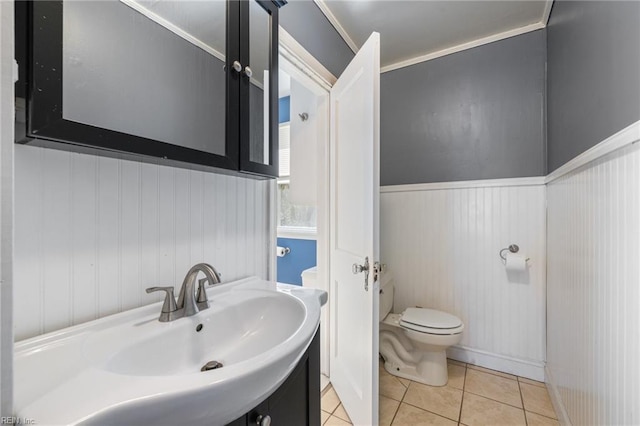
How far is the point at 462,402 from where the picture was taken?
1581mm

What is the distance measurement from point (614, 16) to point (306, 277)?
191 centimetres

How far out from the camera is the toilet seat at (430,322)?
5.49 feet

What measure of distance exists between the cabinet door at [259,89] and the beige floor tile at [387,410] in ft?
4.75

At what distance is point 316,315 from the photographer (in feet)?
2.43

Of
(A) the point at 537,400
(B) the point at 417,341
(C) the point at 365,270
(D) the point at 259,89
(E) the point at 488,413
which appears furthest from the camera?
(B) the point at 417,341

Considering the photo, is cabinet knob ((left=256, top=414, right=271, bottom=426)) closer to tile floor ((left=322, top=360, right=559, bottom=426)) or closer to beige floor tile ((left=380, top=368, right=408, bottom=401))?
tile floor ((left=322, top=360, right=559, bottom=426))

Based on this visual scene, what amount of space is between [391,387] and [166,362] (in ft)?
5.16

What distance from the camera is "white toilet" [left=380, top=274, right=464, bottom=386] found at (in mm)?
→ 1677

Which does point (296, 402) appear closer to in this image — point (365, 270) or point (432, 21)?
point (365, 270)

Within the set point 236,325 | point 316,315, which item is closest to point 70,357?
point 236,325

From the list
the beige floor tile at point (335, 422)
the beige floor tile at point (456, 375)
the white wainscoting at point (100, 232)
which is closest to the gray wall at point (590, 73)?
the white wainscoting at point (100, 232)

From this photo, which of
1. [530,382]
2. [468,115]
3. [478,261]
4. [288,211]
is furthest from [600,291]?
[288,211]

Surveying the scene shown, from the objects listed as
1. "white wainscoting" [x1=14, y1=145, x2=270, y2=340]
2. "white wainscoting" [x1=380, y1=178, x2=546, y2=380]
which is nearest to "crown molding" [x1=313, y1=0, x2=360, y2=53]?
"white wainscoting" [x1=380, y1=178, x2=546, y2=380]

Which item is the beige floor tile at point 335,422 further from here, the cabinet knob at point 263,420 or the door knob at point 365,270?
the cabinet knob at point 263,420
